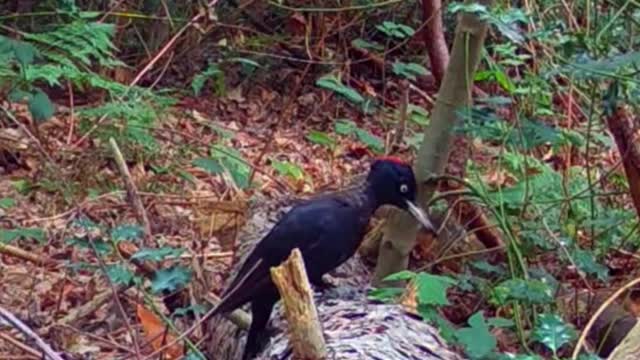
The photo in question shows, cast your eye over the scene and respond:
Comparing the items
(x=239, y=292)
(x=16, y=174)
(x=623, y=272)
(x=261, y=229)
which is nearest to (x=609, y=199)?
(x=623, y=272)

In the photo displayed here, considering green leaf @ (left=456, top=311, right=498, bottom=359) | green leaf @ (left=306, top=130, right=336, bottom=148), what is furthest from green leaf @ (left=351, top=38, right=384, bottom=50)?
green leaf @ (left=456, top=311, right=498, bottom=359)

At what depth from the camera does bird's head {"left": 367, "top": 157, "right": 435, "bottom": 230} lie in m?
2.79

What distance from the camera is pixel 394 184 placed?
280cm

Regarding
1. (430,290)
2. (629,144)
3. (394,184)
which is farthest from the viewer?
(629,144)

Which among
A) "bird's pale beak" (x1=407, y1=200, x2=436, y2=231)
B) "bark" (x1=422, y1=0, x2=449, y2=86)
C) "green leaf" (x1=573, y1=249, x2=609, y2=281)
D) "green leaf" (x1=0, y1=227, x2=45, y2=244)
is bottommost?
"green leaf" (x1=0, y1=227, x2=45, y2=244)

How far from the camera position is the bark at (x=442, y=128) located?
2904mm

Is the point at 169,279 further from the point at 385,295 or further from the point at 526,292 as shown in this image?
the point at 526,292

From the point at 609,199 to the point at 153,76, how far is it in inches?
97.8

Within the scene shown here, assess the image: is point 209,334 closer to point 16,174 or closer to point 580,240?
point 580,240

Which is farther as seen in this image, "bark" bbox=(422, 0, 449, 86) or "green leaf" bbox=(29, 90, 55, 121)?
"bark" bbox=(422, 0, 449, 86)

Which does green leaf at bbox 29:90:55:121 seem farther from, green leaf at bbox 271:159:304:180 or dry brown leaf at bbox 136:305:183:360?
green leaf at bbox 271:159:304:180

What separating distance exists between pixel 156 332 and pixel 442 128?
3.17ft

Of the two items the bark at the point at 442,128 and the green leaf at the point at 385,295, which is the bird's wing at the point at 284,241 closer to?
the green leaf at the point at 385,295

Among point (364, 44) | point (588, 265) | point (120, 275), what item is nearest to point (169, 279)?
point (120, 275)
